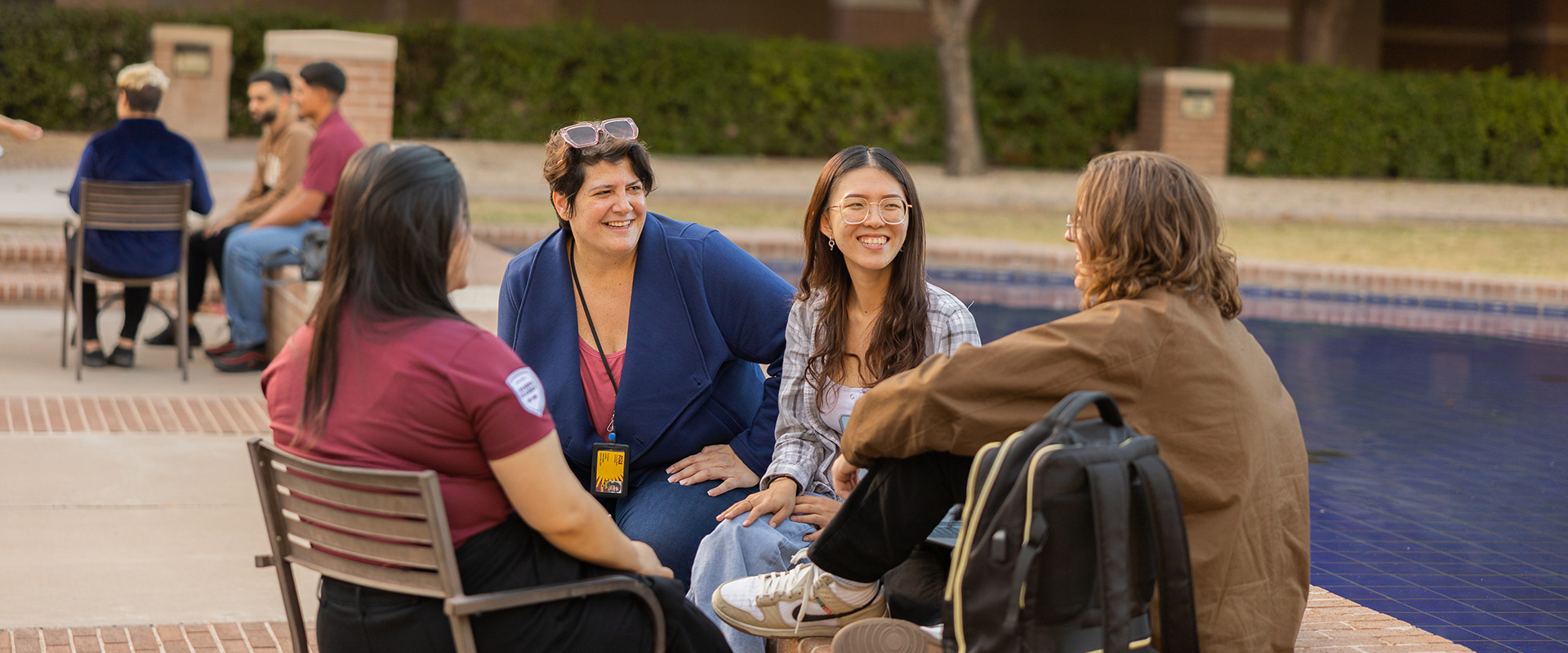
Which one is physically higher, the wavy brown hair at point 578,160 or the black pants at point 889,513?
the wavy brown hair at point 578,160

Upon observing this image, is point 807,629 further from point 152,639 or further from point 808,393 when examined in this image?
point 152,639

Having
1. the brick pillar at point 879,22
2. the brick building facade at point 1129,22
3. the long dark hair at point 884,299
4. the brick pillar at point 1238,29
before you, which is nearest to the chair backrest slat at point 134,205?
the long dark hair at point 884,299

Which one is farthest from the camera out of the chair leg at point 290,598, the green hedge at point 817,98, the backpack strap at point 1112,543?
the green hedge at point 817,98

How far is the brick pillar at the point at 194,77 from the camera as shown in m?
16.5

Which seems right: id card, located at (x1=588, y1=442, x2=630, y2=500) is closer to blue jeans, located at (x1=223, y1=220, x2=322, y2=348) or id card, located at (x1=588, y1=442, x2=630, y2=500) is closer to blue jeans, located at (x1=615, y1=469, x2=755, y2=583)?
blue jeans, located at (x1=615, y1=469, x2=755, y2=583)

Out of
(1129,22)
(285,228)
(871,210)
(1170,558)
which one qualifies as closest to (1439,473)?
(871,210)

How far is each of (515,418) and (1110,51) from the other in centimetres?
2824

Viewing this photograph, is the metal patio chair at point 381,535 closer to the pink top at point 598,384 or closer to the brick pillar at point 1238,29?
the pink top at point 598,384

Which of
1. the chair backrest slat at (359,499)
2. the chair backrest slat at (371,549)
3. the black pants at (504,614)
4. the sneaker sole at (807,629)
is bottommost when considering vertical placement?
the sneaker sole at (807,629)

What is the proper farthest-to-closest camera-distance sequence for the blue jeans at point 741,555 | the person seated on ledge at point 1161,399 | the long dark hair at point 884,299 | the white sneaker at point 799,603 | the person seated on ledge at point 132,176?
the person seated on ledge at point 132,176 < the long dark hair at point 884,299 < the blue jeans at point 741,555 < the white sneaker at point 799,603 < the person seated on ledge at point 1161,399

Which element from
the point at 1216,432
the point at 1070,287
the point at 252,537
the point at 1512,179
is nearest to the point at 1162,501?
the point at 1216,432

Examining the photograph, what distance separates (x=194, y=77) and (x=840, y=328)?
1584 cm

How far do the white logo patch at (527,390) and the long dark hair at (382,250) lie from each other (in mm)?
144

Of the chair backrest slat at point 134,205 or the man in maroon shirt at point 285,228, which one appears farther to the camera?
the man in maroon shirt at point 285,228
